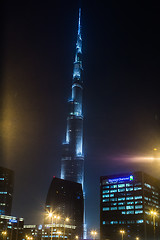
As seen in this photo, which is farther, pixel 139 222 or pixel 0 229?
pixel 139 222

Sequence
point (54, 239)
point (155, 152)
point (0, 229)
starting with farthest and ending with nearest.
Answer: point (54, 239) < point (0, 229) < point (155, 152)

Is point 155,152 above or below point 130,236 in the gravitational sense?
above

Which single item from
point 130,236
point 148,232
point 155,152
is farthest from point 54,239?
point 155,152

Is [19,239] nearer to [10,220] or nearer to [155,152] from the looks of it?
[10,220]

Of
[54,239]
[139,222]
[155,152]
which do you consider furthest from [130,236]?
[155,152]

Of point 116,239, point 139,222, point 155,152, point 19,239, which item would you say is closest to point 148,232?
point 139,222

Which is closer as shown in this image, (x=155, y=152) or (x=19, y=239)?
(x=155, y=152)

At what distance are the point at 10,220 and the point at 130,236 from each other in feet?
267

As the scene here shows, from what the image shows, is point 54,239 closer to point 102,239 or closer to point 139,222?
point 102,239

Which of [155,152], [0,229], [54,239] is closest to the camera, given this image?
[155,152]

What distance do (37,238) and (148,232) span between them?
73.4m

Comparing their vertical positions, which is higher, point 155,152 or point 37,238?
point 155,152

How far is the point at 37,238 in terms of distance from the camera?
611 feet

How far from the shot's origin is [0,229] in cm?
18338
